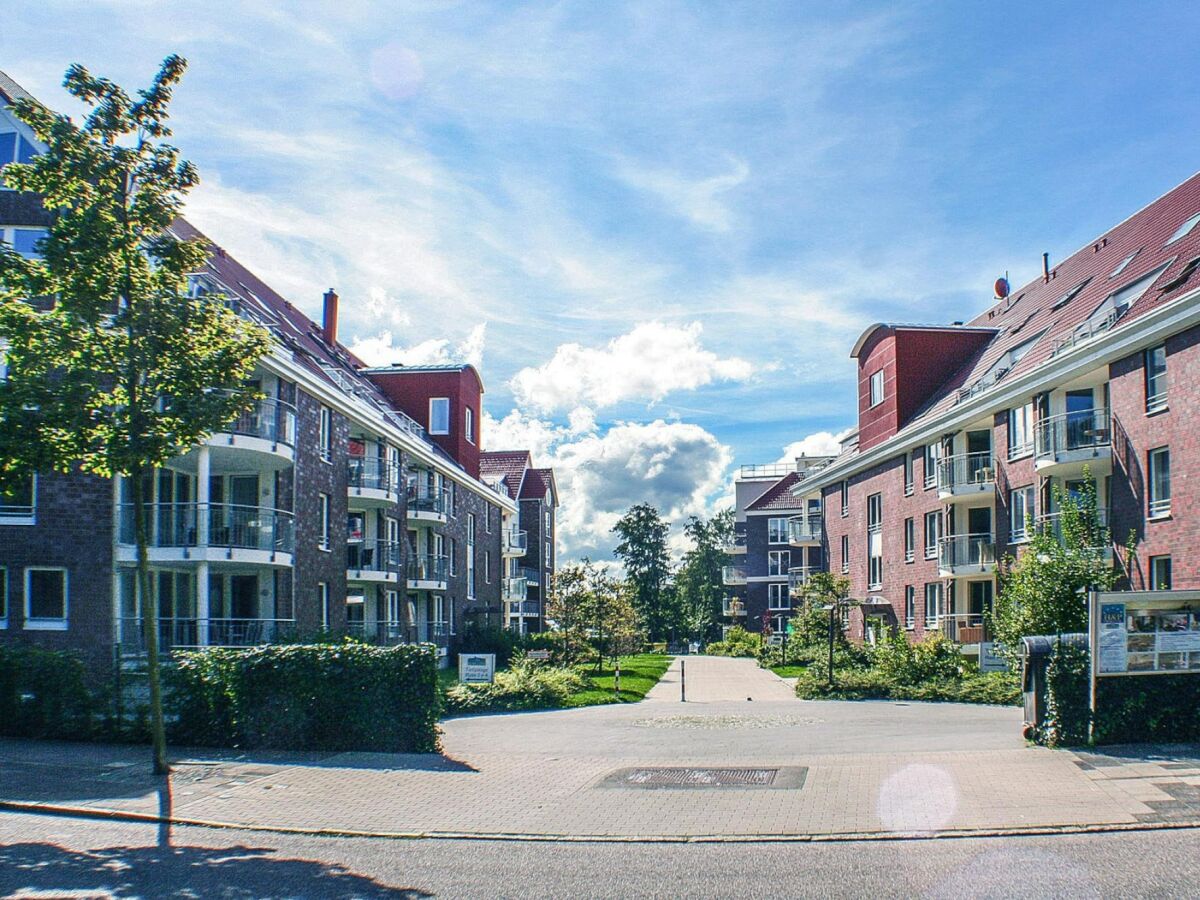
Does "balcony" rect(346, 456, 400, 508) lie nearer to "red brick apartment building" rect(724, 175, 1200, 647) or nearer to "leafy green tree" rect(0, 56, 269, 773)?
"red brick apartment building" rect(724, 175, 1200, 647)

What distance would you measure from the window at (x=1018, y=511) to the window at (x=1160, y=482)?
19.9 feet

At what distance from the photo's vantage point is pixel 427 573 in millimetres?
37406

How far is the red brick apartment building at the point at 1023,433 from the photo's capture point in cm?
2212

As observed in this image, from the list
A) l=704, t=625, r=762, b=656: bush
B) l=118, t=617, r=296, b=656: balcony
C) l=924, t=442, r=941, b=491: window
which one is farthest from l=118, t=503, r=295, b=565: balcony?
l=704, t=625, r=762, b=656: bush

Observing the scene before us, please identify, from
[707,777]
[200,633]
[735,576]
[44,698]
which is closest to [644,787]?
[707,777]

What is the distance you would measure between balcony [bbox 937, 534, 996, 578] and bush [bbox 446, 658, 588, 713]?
12927 mm

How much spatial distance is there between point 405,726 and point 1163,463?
16.6m

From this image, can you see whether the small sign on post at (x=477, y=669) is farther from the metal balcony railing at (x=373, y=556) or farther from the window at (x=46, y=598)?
the metal balcony railing at (x=373, y=556)

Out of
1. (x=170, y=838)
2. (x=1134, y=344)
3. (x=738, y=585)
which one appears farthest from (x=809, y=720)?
(x=738, y=585)

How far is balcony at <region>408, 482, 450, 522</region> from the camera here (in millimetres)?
36844

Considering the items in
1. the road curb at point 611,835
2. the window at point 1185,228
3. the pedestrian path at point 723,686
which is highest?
the window at point 1185,228

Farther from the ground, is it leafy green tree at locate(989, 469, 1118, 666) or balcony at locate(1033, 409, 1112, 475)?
balcony at locate(1033, 409, 1112, 475)

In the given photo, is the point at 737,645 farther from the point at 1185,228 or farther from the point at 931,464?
the point at 1185,228

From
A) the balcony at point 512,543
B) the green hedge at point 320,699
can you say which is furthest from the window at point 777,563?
the green hedge at point 320,699
